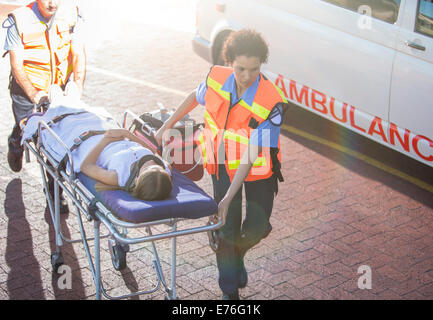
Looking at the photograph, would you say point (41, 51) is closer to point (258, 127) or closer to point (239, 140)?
point (239, 140)

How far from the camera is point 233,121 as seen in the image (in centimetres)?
430

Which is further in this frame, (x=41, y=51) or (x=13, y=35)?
(x=41, y=51)

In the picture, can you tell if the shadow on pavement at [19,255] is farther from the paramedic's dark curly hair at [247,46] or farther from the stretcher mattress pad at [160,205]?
the paramedic's dark curly hair at [247,46]

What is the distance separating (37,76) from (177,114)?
1640mm

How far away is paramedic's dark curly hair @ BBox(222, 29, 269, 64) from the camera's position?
4.11m

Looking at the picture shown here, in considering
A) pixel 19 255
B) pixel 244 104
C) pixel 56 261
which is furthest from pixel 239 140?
pixel 19 255

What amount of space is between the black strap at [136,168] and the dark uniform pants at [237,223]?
0.45 metres

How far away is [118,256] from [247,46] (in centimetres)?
187

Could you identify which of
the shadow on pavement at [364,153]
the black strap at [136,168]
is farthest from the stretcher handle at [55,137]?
the shadow on pavement at [364,153]

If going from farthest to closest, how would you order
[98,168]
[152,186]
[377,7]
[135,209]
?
[377,7] → [98,168] → [152,186] → [135,209]

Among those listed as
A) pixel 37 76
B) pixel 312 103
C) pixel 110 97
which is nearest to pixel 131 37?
pixel 110 97
